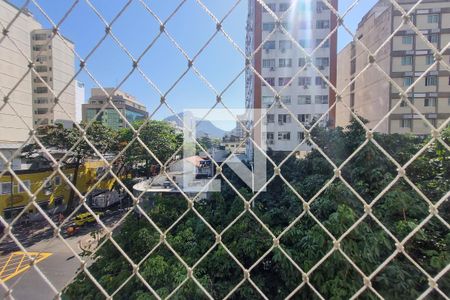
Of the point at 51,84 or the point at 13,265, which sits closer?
the point at 51,84

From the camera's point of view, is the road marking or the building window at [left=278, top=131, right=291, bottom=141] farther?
the building window at [left=278, top=131, right=291, bottom=141]

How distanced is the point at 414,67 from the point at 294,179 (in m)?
9.11

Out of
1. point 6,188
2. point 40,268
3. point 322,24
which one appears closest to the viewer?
point 40,268

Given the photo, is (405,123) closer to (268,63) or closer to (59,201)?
(268,63)

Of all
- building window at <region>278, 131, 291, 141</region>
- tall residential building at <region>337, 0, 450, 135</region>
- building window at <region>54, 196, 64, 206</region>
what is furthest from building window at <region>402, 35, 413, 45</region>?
building window at <region>54, 196, 64, 206</region>

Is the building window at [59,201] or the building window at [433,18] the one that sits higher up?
the building window at [433,18]

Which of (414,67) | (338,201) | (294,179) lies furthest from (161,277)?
(414,67)

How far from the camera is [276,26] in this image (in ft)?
2.04

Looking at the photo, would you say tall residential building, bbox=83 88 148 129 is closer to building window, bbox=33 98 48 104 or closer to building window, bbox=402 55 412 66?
building window, bbox=33 98 48 104

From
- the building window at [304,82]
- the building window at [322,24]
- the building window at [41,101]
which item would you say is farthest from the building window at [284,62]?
the building window at [41,101]

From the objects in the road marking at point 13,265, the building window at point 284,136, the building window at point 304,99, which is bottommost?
the road marking at point 13,265

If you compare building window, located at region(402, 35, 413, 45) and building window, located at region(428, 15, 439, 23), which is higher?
building window, located at region(428, 15, 439, 23)

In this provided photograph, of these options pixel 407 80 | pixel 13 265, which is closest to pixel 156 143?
pixel 13 265

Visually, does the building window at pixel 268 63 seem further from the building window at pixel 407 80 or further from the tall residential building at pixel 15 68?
the tall residential building at pixel 15 68
